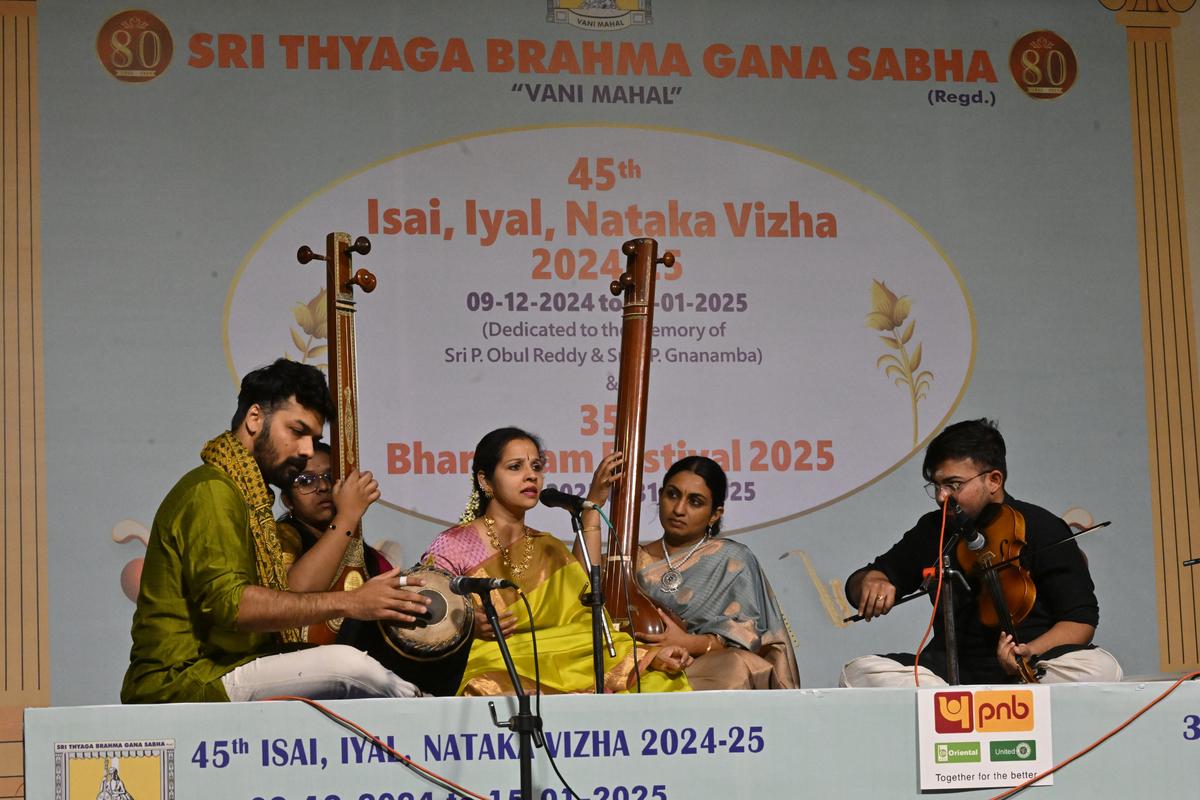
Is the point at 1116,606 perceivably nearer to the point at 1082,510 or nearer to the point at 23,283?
the point at 1082,510

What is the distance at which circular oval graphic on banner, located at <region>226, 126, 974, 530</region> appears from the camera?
527cm

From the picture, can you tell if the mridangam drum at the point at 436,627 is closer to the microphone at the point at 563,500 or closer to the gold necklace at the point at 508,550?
the microphone at the point at 563,500

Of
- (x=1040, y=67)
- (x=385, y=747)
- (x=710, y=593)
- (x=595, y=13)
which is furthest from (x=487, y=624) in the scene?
(x=1040, y=67)

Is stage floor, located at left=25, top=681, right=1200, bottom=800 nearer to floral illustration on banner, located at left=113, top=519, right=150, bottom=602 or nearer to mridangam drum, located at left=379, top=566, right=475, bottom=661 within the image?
mridangam drum, located at left=379, top=566, right=475, bottom=661

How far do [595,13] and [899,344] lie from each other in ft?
5.64

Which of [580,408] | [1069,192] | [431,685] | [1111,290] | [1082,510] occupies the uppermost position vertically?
[1069,192]

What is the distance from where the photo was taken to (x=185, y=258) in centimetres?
523

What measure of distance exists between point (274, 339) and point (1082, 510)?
3113 mm

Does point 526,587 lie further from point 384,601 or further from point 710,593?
point 384,601

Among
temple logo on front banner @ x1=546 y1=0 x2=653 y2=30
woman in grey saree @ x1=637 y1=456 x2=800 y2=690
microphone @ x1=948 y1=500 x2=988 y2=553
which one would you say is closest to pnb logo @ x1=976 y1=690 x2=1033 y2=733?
microphone @ x1=948 y1=500 x2=988 y2=553

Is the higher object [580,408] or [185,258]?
[185,258]

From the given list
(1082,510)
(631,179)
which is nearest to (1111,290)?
(1082,510)

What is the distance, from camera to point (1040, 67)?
18.6ft

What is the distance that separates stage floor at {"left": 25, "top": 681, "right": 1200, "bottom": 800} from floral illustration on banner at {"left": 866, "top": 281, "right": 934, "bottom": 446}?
8.03 feet
